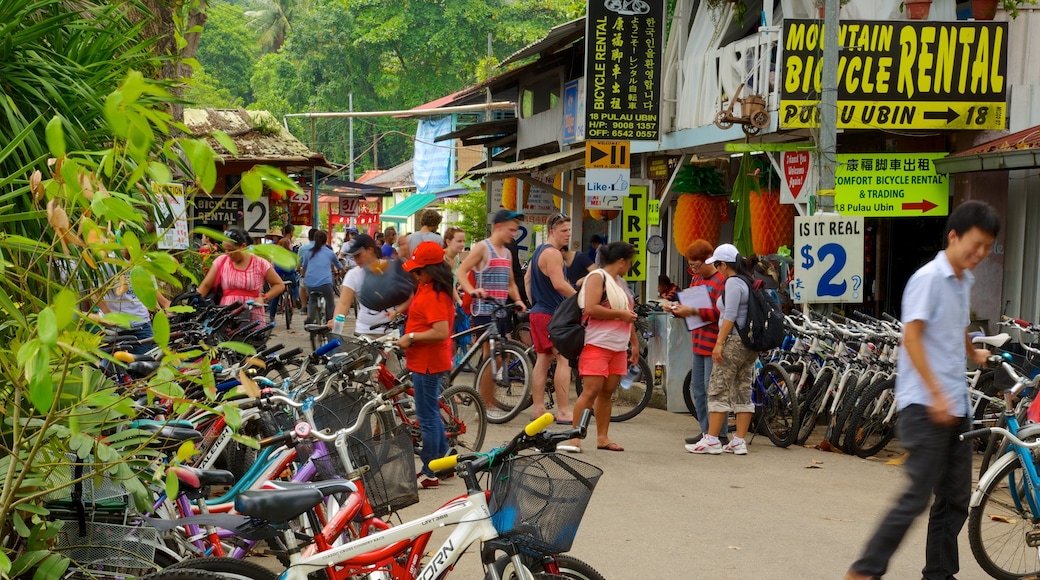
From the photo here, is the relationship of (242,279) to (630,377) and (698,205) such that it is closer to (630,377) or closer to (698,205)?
(630,377)

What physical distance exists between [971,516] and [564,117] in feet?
59.2

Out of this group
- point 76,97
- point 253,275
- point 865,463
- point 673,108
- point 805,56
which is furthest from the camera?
point 673,108

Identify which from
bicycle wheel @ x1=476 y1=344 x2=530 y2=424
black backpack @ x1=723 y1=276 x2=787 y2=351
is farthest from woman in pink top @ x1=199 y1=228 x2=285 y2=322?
black backpack @ x1=723 y1=276 x2=787 y2=351

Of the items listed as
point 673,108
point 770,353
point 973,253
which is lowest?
point 770,353

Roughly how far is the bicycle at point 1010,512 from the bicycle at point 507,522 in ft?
9.12

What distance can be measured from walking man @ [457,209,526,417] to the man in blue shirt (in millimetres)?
6449

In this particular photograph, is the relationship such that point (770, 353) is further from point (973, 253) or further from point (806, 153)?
point (973, 253)

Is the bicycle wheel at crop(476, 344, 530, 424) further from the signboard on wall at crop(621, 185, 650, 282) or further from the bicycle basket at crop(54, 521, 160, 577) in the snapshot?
the bicycle basket at crop(54, 521, 160, 577)

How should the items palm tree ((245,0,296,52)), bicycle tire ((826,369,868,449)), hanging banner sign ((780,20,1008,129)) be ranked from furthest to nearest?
palm tree ((245,0,296,52))
hanging banner sign ((780,20,1008,129))
bicycle tire ((826,369,868,449))

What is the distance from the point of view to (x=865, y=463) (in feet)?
32.1

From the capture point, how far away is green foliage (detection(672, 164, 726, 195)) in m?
17.5

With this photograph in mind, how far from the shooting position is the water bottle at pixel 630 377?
37.6 feet

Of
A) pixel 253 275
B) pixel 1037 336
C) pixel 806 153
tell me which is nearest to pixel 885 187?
pixel 806 153

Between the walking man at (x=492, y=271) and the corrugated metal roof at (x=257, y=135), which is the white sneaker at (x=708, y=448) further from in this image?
the corrugated metal roof at (x=257, y=135)
